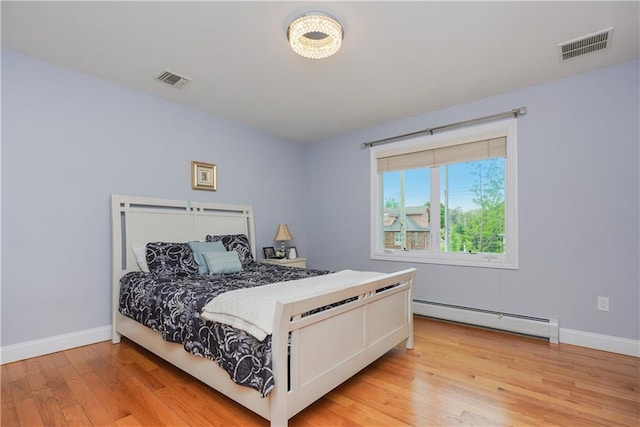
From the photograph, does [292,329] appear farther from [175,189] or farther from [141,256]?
[175,189]

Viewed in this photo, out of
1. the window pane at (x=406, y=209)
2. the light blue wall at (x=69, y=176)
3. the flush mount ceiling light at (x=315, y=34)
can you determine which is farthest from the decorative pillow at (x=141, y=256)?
the window pane at (x=406, y=209)

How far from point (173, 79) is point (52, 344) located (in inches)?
99.1

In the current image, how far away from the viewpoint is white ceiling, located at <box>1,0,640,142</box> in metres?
2.05

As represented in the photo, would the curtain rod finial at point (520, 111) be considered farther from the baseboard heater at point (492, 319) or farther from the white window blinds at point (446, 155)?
the baseboard heater at point (492, 319)

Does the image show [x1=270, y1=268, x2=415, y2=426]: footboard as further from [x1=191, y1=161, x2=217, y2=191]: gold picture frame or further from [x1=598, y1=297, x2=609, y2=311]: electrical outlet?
[x1=191, y1=161, x2=217, y2=191]: gold picture frame

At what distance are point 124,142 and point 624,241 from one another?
4.60 meters

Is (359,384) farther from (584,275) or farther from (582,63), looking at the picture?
(582,63)

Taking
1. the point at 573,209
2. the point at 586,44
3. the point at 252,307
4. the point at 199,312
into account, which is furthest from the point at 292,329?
the point at 586,44

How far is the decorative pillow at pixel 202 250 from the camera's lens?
3.07 meters

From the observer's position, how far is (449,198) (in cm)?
373

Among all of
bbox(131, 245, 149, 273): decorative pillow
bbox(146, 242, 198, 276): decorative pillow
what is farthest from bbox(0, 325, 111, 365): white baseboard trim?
bbox(146, 242, 198, 276): decorative pillow

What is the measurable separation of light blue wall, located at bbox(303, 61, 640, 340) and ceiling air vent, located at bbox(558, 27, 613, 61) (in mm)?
466

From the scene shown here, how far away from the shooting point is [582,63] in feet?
8.84

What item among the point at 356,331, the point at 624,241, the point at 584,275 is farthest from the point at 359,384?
the point at 624,241
